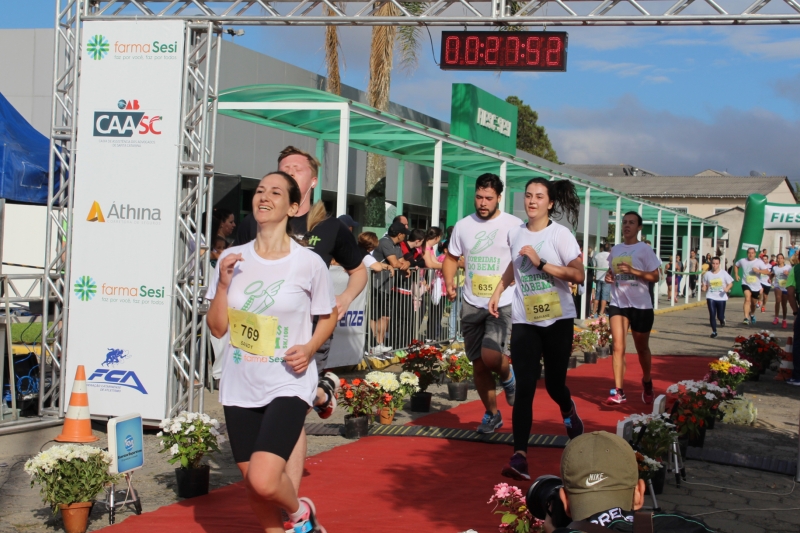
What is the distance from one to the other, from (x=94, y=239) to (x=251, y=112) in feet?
20.1

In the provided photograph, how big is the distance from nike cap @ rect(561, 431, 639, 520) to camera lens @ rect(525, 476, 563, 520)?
16.8 inches

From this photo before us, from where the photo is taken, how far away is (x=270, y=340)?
4.36 m

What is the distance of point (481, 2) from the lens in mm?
9547

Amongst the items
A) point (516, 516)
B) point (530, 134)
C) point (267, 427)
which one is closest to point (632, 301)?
point (516, 516)

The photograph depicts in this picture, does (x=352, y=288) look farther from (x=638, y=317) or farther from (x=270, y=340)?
(x=638, y=317)

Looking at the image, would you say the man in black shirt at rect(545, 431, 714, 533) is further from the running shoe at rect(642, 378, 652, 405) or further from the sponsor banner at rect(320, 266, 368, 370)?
the sponsor banner at rect(320, 266, 368, 370)

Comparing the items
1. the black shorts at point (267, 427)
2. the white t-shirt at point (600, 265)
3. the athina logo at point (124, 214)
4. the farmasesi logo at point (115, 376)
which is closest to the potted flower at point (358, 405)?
the farmasesi logo at point (115, 376)

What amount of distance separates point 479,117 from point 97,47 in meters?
15.1

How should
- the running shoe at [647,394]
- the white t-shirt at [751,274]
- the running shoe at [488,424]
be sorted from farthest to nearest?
the white t-shirt at [751,274] → the running shoe at [647,394] → the running shoe at [488,424]

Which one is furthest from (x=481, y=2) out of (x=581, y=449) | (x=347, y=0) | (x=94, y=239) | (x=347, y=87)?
(x=347, y=87)

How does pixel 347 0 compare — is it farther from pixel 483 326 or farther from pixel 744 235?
pixel 744 235

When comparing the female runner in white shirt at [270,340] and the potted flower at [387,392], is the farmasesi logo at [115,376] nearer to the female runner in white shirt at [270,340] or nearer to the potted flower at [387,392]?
the potted flower at [387,392]

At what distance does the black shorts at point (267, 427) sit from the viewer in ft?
14.0

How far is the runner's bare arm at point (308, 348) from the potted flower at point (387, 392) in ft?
12.4
